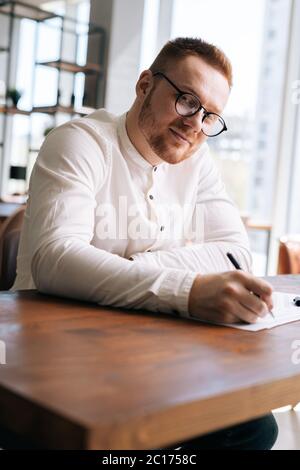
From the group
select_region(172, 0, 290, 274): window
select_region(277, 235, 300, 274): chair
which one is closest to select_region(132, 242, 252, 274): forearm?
select_region(277, 235, 300, 274): chair

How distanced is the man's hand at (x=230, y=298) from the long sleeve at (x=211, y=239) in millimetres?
384

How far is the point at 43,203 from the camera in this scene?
4.29 feet

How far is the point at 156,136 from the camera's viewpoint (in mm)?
1639

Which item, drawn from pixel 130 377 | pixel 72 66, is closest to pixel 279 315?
pixel 130 377

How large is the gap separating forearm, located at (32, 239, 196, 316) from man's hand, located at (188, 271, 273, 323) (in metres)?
0.03

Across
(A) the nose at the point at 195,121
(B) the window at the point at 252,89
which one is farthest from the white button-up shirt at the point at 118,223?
(B) the window at the point at 252,89

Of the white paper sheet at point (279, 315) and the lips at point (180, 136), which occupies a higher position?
the lips at point (180, 136)

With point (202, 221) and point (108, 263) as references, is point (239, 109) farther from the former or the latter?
point (108, 263)

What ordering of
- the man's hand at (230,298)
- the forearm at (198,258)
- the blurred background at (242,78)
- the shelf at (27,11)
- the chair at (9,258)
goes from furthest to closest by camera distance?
the shelf at (27,11), the blurred background at (242,78), the chair at (9,258), the forearm at (198,258), the man's hand at (230,298)

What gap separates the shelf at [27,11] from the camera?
25.8 feet

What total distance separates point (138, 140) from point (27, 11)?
8.19 metres

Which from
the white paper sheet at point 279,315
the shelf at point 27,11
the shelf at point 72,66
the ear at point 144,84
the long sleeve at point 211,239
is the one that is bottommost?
the white paper sheet at point 279,315

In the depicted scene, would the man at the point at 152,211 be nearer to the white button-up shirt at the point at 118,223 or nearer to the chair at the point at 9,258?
the white button-up shirt at the point at 118,223

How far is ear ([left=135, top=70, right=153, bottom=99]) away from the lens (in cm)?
169
